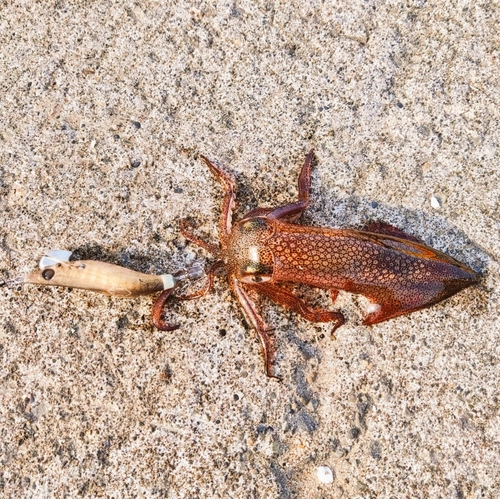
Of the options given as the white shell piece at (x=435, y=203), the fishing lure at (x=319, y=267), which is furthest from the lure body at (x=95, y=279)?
the white shell piece at (x=435, y=203)

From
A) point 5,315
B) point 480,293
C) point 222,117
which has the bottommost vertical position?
point 5,315

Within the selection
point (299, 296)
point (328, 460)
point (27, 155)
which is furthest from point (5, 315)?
point (328, 460)

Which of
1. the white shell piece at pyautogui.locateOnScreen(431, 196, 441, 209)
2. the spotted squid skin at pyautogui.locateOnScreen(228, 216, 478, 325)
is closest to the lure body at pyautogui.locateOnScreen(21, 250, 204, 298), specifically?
the spotted squid skin at pyautogui.locateOnScreen(228, 216, 478, 325)

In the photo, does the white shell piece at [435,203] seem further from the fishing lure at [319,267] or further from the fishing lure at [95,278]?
the fishing lure at [95,278]

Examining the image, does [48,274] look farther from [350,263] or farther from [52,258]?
[350,263]

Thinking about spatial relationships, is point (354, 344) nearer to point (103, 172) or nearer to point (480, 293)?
point (480, 293)

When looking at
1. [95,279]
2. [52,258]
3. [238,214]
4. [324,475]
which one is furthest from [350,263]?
[52,258]
